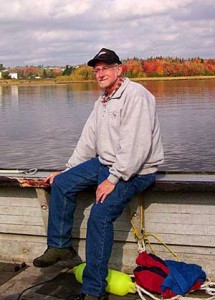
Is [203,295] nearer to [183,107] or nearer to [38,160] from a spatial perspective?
[38,160]

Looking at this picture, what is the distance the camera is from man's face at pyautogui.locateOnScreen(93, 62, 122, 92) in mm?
4199

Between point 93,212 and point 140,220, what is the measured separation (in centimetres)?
69

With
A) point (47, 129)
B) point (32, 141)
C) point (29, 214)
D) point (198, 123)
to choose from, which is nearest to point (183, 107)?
point (198, 123)

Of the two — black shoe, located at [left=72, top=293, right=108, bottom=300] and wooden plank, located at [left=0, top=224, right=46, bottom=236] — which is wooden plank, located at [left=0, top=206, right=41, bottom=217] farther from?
black shoe, located at [left=72, top=293, right=108, bottom=300]

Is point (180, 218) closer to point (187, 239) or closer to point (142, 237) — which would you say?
point (187, 239)

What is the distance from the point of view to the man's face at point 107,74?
420 centimetres

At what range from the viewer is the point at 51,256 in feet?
14.2

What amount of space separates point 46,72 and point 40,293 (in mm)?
116501

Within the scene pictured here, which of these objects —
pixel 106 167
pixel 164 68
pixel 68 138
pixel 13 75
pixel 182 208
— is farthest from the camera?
pixel 13 75

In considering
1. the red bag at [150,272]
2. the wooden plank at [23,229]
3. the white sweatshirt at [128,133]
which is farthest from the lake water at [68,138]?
the white sweatshirt at [128,133]

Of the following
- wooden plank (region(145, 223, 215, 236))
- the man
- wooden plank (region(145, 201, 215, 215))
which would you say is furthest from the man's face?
wooden plank (region(145, 223, 215, 236))

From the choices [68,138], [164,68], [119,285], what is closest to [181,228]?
[119,285]

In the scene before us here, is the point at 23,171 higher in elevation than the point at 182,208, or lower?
higher

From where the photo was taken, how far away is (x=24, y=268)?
4.95m
